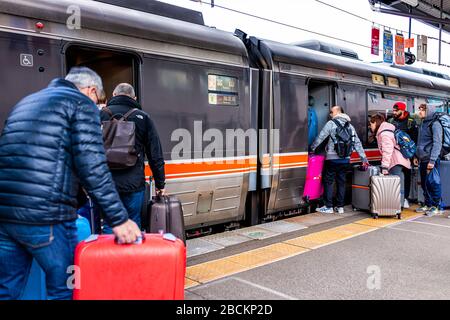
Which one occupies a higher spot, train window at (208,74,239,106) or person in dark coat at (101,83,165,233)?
train window at (208,74,239,106)

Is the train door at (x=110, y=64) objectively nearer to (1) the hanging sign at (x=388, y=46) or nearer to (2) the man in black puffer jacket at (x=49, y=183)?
(2) the man in black puffer jacket at (x=49, y=183)

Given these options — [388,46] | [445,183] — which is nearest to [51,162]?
[445,183]

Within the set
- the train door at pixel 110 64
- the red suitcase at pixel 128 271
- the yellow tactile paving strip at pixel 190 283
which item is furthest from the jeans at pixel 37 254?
the train door at pixel 110 64

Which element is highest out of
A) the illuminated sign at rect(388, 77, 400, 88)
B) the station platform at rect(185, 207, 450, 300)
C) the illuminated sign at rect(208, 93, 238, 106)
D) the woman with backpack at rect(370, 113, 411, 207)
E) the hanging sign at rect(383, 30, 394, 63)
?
the hanging sign at rect(383, 30, 394, 63)

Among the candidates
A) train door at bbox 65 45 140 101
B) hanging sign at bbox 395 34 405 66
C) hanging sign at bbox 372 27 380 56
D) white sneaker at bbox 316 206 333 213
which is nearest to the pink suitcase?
white sneaker at bbox 316 206 333 213

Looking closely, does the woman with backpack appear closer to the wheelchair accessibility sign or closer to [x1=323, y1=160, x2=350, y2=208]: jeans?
[x1=323, y1=160, x2=350, y2=208]: jeans

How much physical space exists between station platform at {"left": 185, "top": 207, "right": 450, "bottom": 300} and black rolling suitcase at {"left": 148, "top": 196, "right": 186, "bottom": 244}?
56 cm

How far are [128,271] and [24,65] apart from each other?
7.80ft

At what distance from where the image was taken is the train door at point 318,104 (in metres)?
7.02

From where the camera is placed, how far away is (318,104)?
7.43m

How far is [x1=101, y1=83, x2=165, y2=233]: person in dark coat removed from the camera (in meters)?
3.65

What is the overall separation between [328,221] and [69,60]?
425cm
